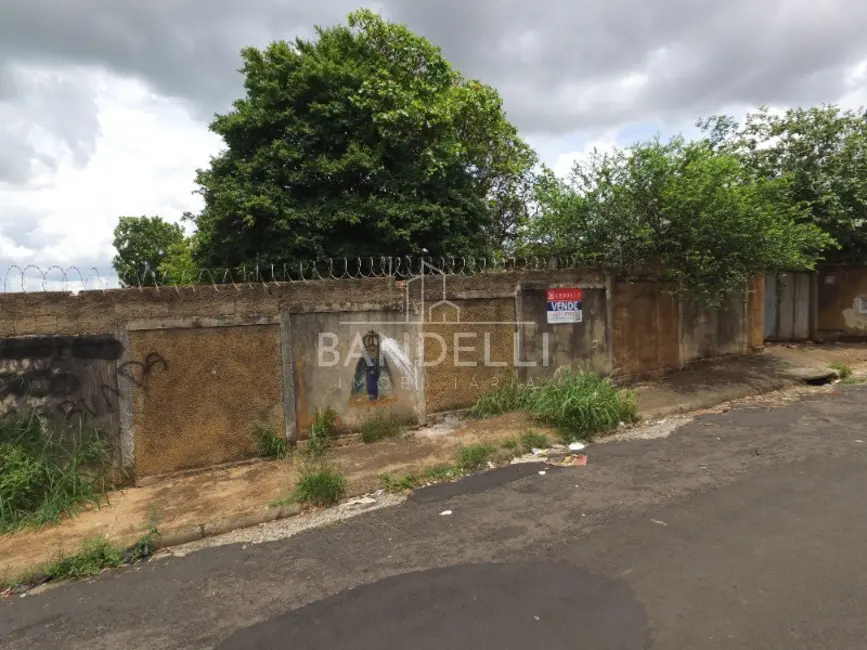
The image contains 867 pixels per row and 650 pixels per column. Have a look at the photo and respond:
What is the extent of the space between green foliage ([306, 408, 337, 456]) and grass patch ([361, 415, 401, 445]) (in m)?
0.39

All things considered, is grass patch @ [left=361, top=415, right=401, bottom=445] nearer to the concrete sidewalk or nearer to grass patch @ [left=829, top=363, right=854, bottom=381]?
the concrete sidewalk

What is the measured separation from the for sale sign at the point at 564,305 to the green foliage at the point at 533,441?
2.09m

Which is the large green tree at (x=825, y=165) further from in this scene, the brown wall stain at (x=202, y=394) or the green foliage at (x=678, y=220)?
the brown wall stain at (x=202, y=394)

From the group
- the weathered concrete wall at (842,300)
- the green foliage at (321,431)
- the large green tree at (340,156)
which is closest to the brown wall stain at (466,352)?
the green foliage at (321,431)

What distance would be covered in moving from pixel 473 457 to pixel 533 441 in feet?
2.88

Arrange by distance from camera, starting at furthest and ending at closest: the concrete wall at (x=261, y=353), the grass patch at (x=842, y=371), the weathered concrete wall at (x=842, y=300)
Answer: the weathered concrete wall at (x=842, y=300) < the grass patch at (x=842, y=371) < the concrete wall at (x=261, y=353)

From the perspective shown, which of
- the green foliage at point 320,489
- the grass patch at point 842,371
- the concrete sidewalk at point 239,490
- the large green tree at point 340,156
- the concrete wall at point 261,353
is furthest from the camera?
the large green tree at point 340,156

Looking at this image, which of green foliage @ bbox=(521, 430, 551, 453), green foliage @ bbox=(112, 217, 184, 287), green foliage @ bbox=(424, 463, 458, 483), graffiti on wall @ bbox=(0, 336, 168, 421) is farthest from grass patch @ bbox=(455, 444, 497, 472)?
green foliage @ bbox=(112, 217, 184, 287)

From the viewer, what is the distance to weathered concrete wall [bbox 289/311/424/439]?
5746 millimetres

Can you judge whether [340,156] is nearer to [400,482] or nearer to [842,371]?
[400,482]

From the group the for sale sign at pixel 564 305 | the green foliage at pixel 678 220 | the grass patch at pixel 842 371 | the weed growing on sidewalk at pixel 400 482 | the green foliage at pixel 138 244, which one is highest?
the green foliage at pixel 138 244

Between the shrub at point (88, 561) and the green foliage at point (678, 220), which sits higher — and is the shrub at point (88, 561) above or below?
below

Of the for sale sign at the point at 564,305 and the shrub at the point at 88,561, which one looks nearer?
→ the shrub at the point at 88,561

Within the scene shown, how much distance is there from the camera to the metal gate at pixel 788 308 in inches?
492
